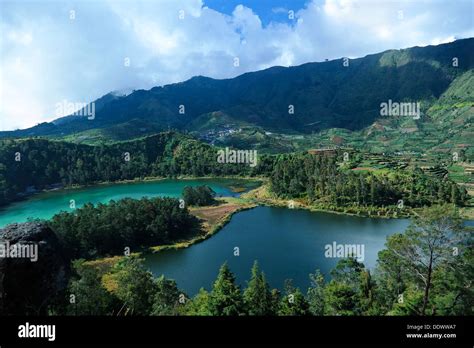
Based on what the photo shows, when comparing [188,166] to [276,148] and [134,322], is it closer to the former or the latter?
[276,148]

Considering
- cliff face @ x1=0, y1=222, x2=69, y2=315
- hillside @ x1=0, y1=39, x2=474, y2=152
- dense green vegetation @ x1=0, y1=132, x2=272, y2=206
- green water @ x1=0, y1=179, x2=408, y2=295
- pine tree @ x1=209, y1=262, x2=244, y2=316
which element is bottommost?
green water @ x1=0, y1=179, x2=408, y2=295

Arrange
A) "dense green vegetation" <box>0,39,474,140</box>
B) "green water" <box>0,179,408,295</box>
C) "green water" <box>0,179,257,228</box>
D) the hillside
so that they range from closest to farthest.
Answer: "green water" <box>0,179,408,295</box>, "green water" <box>0,179,257,228</box>, the hillside, "dense green vegetation" <box>0,39,474,140</box>

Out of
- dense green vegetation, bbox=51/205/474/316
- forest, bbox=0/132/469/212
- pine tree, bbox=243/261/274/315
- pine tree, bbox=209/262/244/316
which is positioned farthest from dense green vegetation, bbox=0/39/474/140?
pine tree, bbox=209/262/244/316

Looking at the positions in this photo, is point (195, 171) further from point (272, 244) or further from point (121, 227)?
point (272, 244)

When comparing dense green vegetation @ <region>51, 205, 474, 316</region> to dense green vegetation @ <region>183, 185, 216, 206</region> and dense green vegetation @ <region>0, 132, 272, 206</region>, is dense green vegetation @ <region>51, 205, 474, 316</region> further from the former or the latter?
dense green vegetation @ <region>0, 132, 272, 206</region>

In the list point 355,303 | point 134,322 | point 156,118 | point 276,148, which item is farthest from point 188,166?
point 156,118

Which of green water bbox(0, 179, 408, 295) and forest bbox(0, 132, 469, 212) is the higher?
forest bbox(0, 132, 469, 212)

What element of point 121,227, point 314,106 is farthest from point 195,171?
point 314,106
